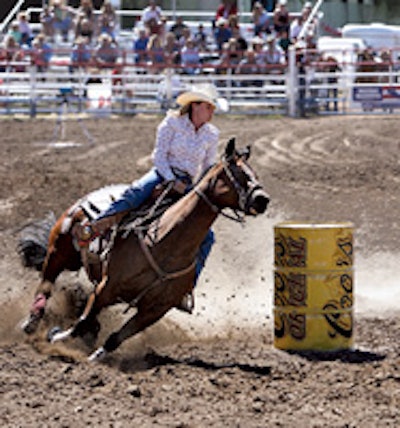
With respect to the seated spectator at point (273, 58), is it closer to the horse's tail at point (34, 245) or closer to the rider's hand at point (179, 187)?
the horse's tail at point (34, 245)

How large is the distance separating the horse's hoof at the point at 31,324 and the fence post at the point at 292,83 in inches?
623

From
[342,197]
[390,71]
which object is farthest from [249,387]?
[390,71]

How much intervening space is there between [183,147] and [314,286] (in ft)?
4.45

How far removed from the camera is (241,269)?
11328 millimetres

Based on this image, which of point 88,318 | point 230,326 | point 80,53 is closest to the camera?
point 88,318

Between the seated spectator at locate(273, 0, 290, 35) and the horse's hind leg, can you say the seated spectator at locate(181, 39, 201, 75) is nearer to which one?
the seated spectator at locate(273, 0, 290, 35)

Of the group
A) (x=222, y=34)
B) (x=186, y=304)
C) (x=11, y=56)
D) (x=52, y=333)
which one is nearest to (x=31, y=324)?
(x=52, y=333)

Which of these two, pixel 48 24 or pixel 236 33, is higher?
pixel 48 24

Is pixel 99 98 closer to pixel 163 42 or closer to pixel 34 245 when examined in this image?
pixel 163 42

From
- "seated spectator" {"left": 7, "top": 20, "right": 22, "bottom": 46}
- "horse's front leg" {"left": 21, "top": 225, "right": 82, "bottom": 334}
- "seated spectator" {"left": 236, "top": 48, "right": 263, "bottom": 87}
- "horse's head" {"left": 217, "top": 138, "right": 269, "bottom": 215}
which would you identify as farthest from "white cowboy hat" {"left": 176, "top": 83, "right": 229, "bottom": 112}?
"seated spectator" {"left": 7, "top": 20, "right": 22, "bottom": 46}

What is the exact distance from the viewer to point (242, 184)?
676 centimetres

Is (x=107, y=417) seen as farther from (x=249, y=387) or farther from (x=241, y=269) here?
(x=241, y=269)

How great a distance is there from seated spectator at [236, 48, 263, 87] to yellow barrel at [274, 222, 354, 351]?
54.9 ft

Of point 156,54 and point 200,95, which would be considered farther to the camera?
point 156,54
